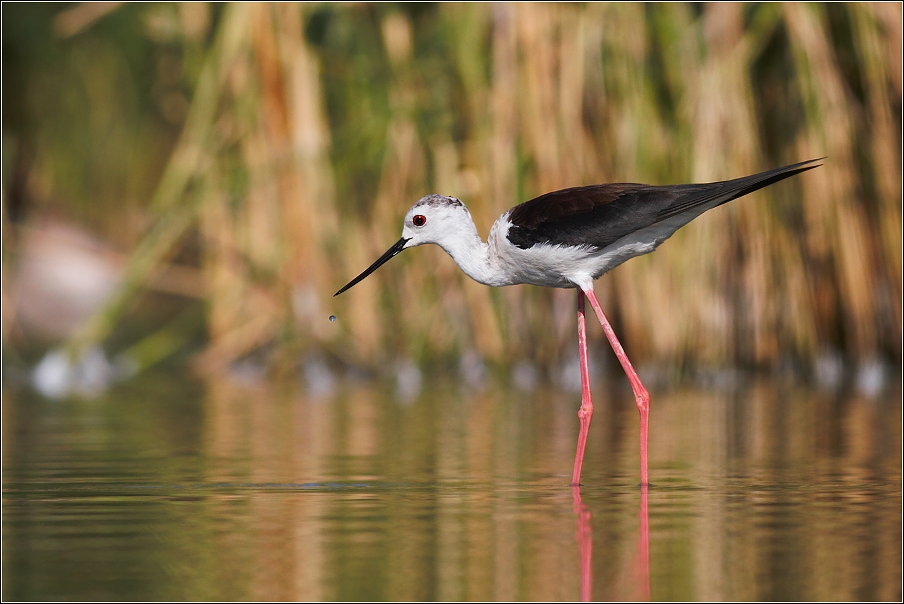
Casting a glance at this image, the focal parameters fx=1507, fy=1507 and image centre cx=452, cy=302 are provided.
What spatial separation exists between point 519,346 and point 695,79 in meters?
2.18

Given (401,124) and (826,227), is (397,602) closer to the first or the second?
(826,227)

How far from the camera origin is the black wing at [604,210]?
6266mm

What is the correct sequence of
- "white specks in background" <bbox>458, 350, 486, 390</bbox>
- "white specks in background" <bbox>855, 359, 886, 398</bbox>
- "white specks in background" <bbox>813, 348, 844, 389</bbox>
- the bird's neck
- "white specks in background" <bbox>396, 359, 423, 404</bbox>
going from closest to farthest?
the bird's neck, "white specks in background" <bbox>855, 359, 886, 398</bbox>, "white specks in background" <bbox>813, 348, 844, 389</bbox>, "white specks in background" <bbox>396, 359, 423, 404</bbox>, "white specks in background" <bbox>458, 350, 486, 390</bbox>

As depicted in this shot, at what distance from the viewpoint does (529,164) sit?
1009 centimetres

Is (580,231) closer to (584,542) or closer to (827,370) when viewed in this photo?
(584,542)

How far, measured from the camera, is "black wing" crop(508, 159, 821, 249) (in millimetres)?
6266

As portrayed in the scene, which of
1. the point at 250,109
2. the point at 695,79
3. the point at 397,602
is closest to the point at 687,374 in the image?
the point at 695,79

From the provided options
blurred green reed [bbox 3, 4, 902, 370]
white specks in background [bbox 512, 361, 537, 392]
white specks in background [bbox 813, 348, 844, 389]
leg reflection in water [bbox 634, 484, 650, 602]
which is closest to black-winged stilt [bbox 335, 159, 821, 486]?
leg reflection in water [bbox 634, 484, 650, 602]

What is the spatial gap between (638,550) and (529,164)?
594cm

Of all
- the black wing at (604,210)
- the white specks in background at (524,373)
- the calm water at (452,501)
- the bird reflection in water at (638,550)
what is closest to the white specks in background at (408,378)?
the white specks in background at (524,373)

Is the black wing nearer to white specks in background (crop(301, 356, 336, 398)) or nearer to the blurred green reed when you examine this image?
the blurred green reed

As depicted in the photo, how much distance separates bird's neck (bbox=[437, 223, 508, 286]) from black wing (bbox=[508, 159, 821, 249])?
A: 28 centimetres

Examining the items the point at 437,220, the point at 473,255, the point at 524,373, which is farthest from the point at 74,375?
the point at 473,255

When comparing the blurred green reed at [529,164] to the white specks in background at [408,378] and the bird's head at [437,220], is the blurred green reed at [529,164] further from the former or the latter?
the bird's head at [437,220]
